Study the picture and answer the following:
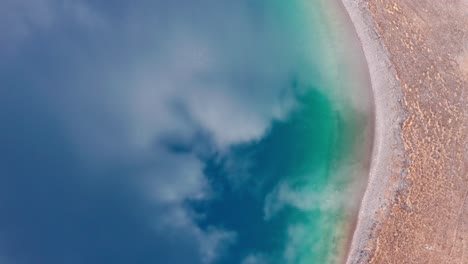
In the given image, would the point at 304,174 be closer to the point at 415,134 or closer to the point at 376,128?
the point at 376,128

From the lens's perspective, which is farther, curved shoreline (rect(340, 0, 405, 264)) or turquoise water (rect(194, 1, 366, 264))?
turquoise water (rect(194, 1, 366, 264))

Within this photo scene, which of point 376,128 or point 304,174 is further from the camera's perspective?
point 376,128

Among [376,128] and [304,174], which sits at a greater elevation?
[376,128]

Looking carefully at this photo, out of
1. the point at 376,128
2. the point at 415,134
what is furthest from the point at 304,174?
the point at 415,134

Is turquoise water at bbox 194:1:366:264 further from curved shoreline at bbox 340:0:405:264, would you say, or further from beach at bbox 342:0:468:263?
beach at bbox 342:0:468:263

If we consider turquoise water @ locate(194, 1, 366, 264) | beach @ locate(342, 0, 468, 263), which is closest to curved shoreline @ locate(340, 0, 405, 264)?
beach @ locate(342, 0, 468, 263)

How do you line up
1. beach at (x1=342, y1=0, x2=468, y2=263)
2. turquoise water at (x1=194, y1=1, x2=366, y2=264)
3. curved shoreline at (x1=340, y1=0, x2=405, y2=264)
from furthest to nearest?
turquoise water at (x1=194, y1=1, x2=366, y2=264), curved shoreline at (x1=340, y1=0, x2=405, y2=264), beach at (x1=342, y1=0, x2=468, y2=263)
